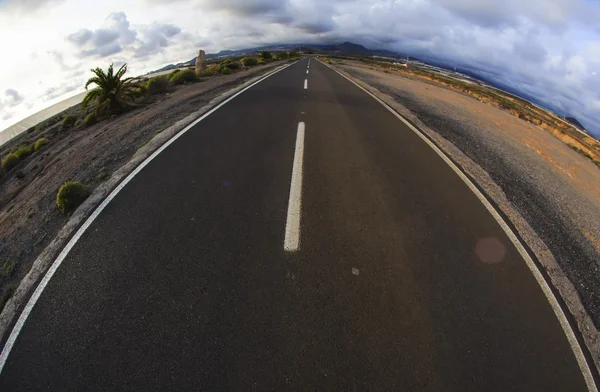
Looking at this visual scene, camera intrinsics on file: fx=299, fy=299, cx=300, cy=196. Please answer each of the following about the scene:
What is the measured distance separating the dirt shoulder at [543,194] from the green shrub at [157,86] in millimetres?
11383

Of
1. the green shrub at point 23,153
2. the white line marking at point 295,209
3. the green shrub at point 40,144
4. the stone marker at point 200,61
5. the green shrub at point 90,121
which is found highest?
the stone marker at point 200,61

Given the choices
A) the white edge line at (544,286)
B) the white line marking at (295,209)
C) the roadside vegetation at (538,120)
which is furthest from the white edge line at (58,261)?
the roadside vegetation at (538,120)

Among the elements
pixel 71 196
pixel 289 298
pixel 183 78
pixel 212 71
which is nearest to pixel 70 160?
pixel 71 196

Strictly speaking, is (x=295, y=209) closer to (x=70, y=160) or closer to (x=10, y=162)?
(x=70, y=160)

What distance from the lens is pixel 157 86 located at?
14.8 metres

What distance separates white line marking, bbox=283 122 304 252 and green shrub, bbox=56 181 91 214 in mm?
3594

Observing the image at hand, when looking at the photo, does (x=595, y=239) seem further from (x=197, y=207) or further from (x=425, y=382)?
(x=197, y=207)

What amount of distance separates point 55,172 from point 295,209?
684 cm

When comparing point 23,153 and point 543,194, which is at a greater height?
point 23,153

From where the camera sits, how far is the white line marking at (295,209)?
400 cm

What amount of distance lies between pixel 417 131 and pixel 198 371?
8267 millimetres

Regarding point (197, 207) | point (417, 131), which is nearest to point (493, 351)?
point (197, 207)

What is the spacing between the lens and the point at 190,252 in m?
3.87

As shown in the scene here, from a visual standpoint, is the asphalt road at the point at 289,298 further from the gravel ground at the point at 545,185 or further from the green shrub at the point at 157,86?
the green shrub at the point at 157,86
